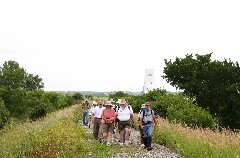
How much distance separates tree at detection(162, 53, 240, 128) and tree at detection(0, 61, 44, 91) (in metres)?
59.5

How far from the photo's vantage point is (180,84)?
51.2m

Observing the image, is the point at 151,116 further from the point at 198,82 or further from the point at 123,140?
the point at 198,82

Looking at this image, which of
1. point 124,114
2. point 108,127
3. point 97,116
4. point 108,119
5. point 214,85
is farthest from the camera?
point 214,85

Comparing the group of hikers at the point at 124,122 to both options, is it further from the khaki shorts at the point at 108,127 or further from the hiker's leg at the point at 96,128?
the hiker's leg at the point at 96,128

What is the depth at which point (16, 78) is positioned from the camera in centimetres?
10600

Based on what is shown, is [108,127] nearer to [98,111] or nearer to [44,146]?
[98,111]

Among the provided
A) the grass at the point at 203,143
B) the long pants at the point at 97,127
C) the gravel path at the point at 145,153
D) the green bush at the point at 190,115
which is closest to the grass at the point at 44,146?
the gravel path at the point at 145,153

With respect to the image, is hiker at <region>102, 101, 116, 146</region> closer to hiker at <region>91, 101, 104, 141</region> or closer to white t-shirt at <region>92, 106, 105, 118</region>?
hiker at <region>91, 101, 104, 141</region>

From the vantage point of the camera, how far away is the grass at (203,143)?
41.9 feet

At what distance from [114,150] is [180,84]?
36.1 m

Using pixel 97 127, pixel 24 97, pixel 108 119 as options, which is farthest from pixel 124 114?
pixel 24 97

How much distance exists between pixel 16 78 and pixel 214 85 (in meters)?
68.8

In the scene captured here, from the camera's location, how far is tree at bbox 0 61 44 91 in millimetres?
103438

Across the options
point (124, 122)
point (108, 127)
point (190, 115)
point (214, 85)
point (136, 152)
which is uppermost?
point (214, 85)
